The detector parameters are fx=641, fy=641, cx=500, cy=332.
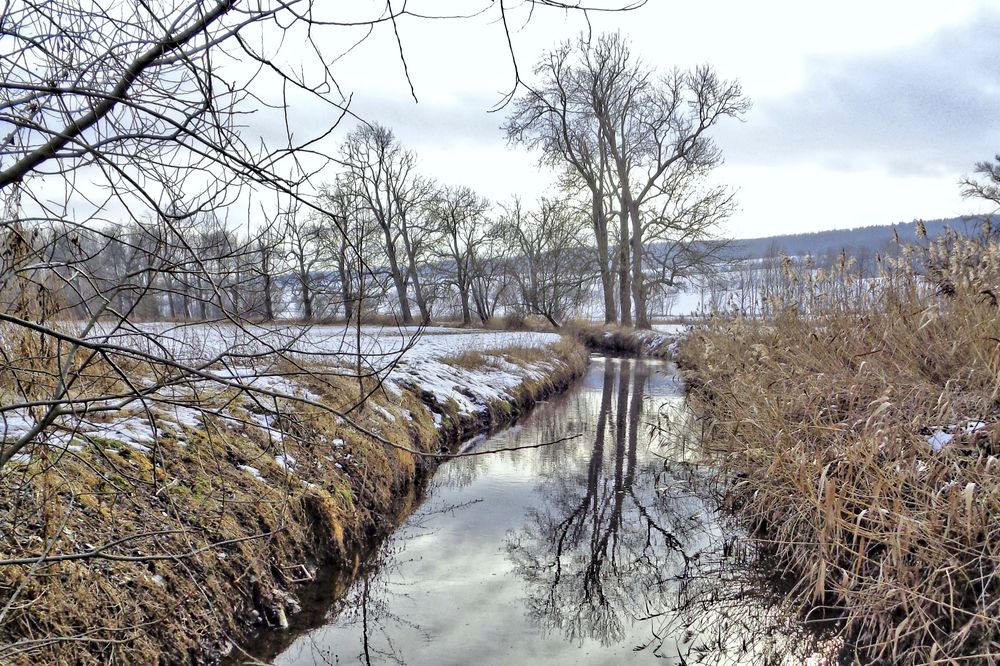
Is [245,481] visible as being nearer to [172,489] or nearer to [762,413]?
[172,489]

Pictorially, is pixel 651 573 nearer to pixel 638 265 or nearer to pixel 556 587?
pixel 556 587

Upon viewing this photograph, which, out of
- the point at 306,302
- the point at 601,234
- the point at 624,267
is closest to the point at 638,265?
the point at 624,267

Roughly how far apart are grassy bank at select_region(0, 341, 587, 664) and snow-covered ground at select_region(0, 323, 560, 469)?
0.30ft

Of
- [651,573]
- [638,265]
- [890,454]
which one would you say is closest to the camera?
[890,454]

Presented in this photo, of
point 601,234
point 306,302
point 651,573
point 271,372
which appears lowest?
point 651,573

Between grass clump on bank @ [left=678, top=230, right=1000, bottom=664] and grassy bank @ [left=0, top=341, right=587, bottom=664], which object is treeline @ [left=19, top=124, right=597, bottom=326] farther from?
grass clump on bank @ [left=678, top=230, right=1000, bottom=664]

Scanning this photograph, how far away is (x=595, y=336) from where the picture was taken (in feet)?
81.1

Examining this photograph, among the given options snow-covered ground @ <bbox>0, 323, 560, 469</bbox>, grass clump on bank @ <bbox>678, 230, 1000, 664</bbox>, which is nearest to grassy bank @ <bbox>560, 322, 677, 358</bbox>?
snow-covered ground @ <bbox>0, 323, 560, 469</bbox>

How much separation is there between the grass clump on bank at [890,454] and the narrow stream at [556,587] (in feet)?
1.33

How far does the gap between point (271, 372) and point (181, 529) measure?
88 centimetres

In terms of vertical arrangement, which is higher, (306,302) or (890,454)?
(306,302)

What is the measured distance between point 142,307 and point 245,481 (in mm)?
2037

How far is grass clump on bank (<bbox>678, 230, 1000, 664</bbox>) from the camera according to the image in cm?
288

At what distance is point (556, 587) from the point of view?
4.24m
